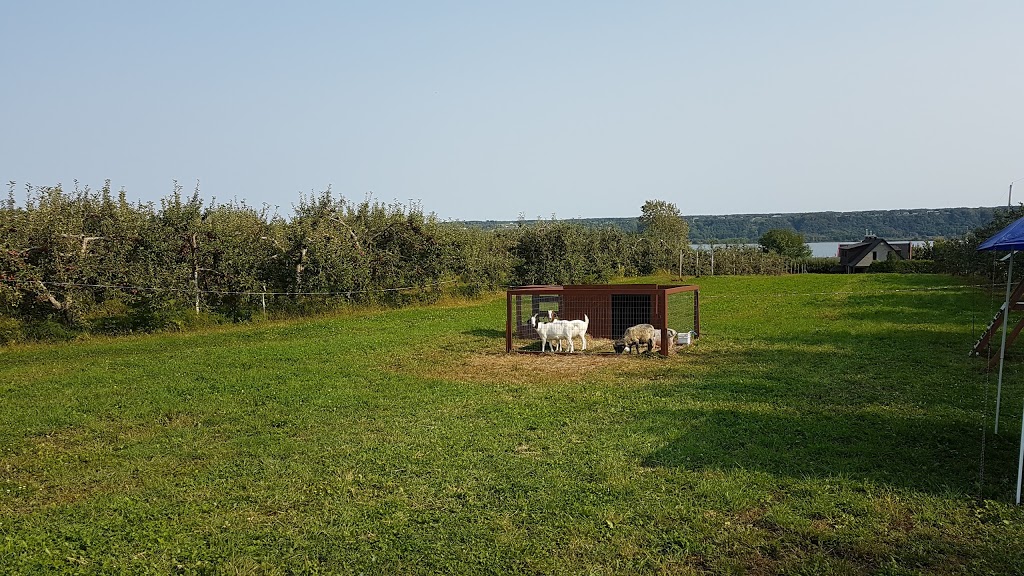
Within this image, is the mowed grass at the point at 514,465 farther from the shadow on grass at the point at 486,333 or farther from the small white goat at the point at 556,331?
the shadow on grass at the point at 486,333

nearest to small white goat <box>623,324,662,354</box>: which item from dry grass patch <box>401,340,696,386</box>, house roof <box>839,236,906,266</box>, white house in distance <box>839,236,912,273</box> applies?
dry grass patch <box>401,340,696,386</box>

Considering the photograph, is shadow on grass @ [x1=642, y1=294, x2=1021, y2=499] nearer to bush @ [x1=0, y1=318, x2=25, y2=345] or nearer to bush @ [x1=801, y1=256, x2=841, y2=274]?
bush @ [x1=0, y1=318, x2=25, y2=345]

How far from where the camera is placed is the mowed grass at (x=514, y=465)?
14.2 ft

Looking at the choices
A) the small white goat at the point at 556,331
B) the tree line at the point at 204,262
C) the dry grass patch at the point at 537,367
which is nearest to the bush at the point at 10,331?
the tree line at the point at 204,262

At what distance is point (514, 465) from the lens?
595 cm

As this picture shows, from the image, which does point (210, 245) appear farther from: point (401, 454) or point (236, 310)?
point (401, 454)

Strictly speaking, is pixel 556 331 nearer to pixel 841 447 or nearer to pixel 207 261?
pixel 841 447

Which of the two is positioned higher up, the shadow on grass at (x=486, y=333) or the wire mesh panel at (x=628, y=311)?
the wire mesh panel at (x=628, y=311)

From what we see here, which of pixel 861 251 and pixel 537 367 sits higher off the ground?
pixel 861 251

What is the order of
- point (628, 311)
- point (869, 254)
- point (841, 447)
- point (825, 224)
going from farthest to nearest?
point (825, 224) → point (869, 254) → point (628, 311) → point (841, 447)

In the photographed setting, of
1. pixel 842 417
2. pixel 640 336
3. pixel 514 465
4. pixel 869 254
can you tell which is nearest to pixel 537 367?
pixel 640 336

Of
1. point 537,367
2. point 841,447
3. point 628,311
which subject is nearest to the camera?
point 841,447

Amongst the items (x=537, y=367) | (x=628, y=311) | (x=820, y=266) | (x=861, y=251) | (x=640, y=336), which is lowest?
(x=820, y=266)

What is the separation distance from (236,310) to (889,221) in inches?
4242
